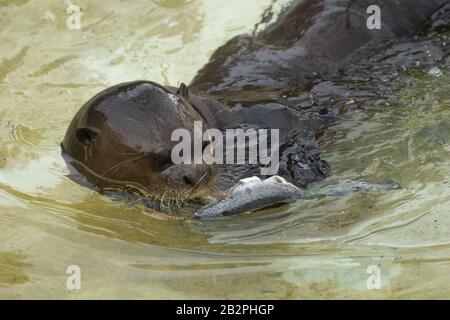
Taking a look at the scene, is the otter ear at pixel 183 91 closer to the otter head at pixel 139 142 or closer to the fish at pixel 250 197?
the otter head at pixel 139 142

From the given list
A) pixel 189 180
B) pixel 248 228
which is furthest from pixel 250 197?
pixel 189 180

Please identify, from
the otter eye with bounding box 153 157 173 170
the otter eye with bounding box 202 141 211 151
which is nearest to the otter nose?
the otter eye with bounding box 153 157 173 170

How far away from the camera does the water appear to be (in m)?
2.86

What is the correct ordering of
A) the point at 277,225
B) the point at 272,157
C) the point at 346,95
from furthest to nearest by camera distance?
the point at 346,95
the point at 272,157
the point at 277,225

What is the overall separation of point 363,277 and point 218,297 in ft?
1.77

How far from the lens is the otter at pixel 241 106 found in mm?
3447

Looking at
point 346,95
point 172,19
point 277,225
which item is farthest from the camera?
point 172,19

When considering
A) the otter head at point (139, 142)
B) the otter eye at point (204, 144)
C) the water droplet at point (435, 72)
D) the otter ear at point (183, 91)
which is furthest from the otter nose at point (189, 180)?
the water droplet at point (435, 72)

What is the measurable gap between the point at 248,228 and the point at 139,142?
62 centimetres

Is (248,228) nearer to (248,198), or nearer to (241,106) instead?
(248,198)

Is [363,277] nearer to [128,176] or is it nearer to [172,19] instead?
[128,176]

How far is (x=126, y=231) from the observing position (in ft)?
11.0

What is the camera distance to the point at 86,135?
11.8ft
